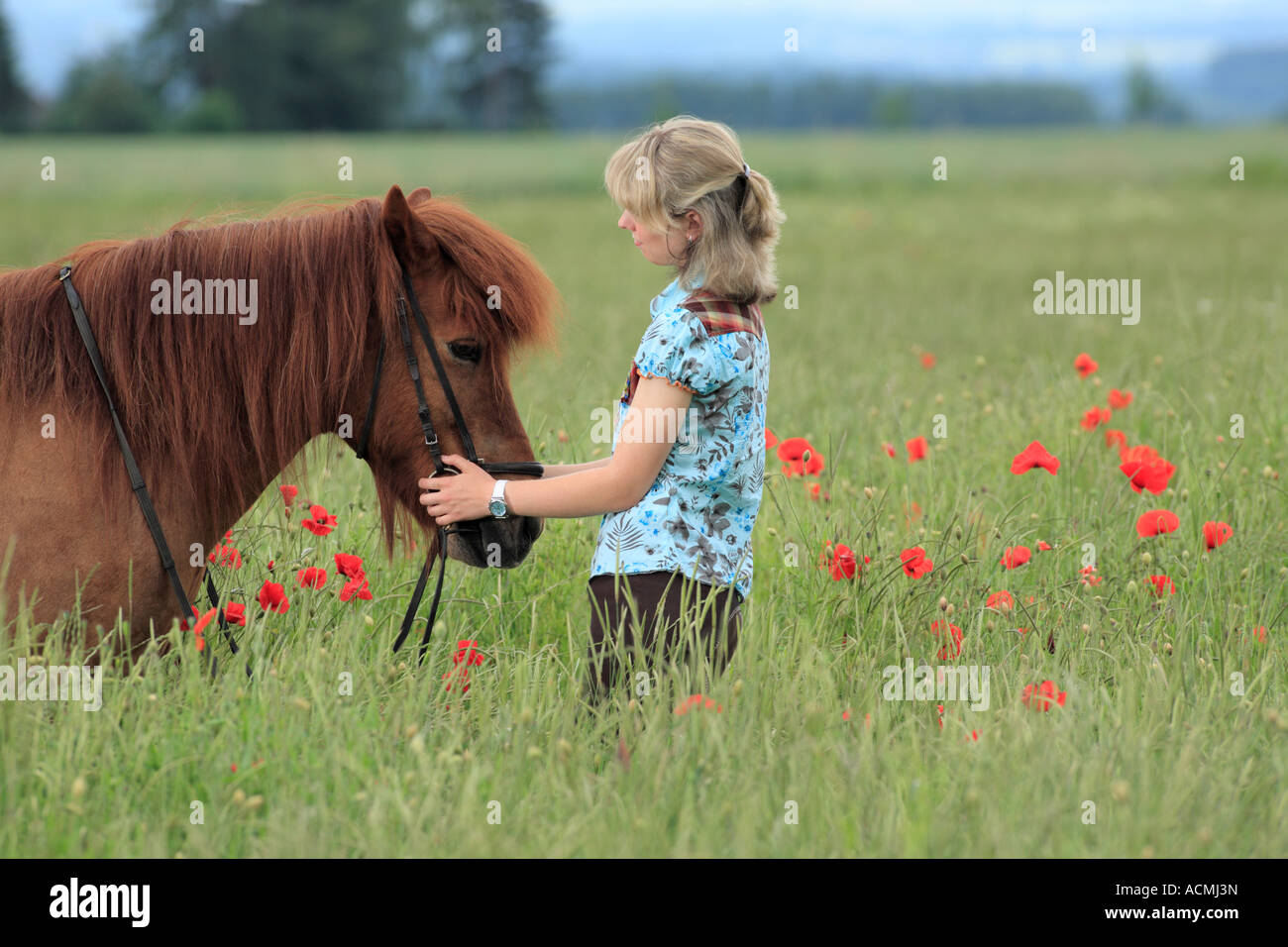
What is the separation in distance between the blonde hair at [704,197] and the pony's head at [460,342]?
35 centimetres

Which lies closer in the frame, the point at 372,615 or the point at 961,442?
the point at 372,615

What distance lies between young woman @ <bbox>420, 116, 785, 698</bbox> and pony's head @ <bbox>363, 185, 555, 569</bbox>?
12 cm

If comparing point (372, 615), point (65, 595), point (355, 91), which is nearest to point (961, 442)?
point (372, 615)

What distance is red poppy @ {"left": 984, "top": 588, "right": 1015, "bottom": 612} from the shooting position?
3.44 metres

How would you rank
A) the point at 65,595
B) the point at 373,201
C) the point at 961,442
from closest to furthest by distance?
the point at 65,595 → the point at 373,201 → the point at 961,442

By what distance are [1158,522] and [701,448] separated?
1.55m

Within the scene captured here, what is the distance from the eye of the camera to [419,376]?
9.43 ft

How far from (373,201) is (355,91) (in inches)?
2662

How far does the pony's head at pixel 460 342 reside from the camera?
2.88 meters

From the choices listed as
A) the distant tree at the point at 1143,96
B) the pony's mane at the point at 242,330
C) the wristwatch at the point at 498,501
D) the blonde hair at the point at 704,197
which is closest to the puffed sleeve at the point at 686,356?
the blonde hair at the point at 704,197

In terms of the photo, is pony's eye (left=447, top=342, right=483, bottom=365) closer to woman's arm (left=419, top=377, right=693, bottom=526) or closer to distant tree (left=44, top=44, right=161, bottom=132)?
woman's arm (left=419, top=377, right=693, bottom=526)

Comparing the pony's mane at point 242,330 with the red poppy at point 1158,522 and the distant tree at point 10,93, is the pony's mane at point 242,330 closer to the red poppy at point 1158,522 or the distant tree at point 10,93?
the red poppy at point 1158,522

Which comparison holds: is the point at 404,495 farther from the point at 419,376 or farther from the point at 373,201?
the point at 373,201

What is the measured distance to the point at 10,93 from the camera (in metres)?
63.4
